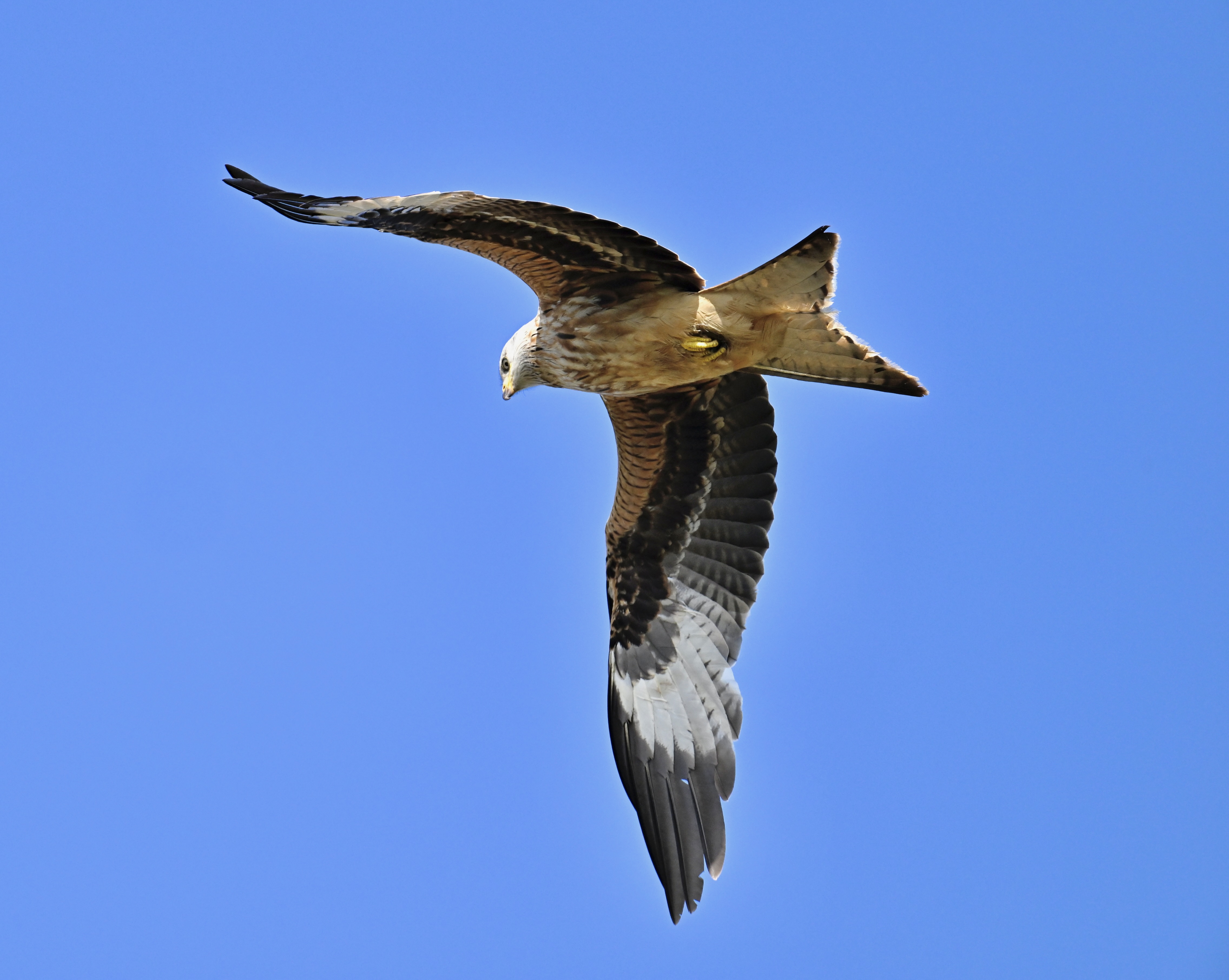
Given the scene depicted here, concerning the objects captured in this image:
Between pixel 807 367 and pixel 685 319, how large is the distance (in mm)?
799

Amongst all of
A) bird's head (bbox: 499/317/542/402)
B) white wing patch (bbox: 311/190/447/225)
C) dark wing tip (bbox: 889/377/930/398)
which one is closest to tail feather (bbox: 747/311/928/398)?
dark wing tip (bbox: 889/377/930/398)

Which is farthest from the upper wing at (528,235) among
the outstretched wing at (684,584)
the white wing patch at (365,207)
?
the outstretched wing at (684,584)

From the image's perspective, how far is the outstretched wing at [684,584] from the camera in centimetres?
870

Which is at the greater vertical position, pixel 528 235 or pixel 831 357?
pixel 528 235

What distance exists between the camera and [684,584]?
30.2 ft

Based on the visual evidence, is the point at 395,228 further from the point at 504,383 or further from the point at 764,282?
the point at 764,282

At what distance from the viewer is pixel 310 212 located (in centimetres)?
702

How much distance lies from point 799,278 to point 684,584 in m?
2.69

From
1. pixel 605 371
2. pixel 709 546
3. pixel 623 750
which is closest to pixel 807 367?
pixel 605 371

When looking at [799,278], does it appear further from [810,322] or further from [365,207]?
[365,207]

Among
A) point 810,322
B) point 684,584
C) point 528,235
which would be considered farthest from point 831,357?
point 684,584

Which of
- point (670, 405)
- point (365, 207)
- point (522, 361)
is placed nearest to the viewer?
point (365, 207)

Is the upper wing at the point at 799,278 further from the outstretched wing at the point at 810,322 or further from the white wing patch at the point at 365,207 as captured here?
the white wing patch at the point at 365,207

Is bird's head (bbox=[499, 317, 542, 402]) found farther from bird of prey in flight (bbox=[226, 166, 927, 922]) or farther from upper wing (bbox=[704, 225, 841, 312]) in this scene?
upper wing (bbox=[704, 225, 841, 312])
